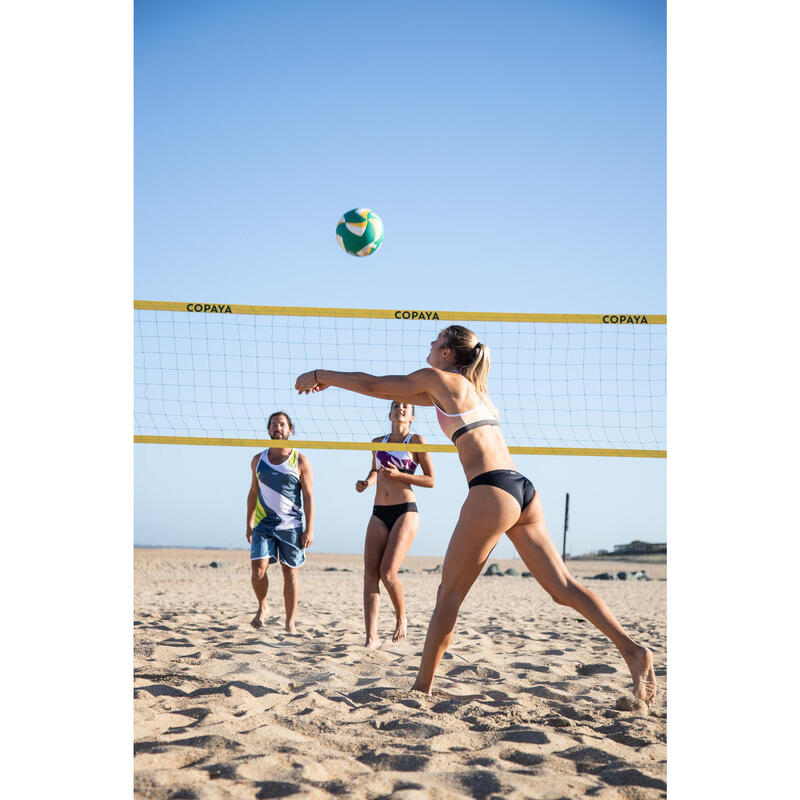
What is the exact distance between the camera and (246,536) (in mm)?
5848

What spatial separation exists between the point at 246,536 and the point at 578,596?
3131mm

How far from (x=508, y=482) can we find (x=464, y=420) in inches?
12.6

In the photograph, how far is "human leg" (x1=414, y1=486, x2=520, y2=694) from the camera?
3262mm

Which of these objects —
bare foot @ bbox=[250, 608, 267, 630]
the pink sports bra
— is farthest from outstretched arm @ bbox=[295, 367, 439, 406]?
bare foot @ bbox=[250, 608, 267, 630]

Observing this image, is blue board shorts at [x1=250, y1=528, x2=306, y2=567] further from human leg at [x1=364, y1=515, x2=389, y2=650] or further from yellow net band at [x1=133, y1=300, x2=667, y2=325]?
yellow net band at [x1=133, y1=300, x2=667, y2=325]

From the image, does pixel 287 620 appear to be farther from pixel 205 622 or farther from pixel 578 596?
pixel 578 596

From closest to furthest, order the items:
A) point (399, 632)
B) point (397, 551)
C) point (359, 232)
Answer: point (397, 551) < point (399, 632) < point (359, 232)

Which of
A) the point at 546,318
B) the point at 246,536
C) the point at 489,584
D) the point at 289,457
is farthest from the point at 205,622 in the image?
the point at 489,584

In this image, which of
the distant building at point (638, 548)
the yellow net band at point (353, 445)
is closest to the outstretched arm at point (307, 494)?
the yellow net band at point (353, 445)

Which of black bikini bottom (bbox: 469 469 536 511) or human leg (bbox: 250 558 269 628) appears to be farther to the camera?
human leg (bbox: 250 558 269 628)

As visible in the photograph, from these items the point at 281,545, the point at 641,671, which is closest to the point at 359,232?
the point at 281,545

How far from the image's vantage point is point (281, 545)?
18.6 feet

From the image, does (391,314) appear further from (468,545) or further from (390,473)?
(468,545)

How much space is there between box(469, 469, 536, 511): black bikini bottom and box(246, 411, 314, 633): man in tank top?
2591 mm
